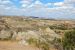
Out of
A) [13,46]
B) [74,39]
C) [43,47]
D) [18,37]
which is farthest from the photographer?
[18,37]

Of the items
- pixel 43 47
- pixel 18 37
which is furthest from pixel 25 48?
pixel 18 37

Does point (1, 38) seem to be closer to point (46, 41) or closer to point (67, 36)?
point (46, 41)

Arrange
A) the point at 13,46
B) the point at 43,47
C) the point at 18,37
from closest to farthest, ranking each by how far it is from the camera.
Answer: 1. the point at 43,47
2. the point at 13,46
3. the point at 18,37

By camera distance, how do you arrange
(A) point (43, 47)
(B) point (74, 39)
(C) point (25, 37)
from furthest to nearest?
(C) point (25, 37) → (A) point (43, 47) → (B) point (74, 39)

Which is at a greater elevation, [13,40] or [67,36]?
[67,36]

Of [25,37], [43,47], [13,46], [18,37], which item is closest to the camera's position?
[43,47]

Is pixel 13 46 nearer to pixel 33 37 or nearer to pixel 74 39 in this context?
pixel 33 37

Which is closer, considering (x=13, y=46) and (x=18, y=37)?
(x=13, y=46)

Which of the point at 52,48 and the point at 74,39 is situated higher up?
the point at 74,39

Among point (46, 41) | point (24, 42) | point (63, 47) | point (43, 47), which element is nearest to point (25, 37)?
point (24, 42)
